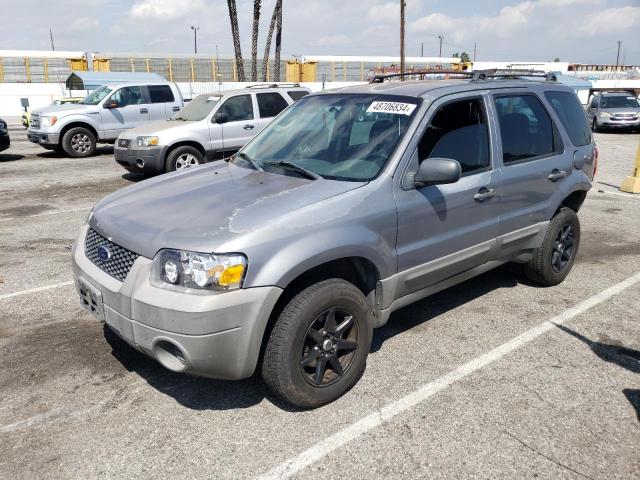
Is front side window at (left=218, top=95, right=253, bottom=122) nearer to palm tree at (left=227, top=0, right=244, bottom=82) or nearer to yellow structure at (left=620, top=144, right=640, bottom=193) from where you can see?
yellow structure at (left=620, top=144, right=640, bottom=193)

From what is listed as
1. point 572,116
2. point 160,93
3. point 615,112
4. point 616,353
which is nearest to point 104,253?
point 616,353

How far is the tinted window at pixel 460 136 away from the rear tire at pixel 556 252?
120 cm

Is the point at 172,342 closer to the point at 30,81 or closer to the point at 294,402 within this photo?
the point at 294,402

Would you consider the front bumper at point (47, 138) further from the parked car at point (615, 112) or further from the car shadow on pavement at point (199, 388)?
the parked car at point (615, 112)

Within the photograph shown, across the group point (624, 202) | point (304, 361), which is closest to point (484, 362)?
point (304, 361)

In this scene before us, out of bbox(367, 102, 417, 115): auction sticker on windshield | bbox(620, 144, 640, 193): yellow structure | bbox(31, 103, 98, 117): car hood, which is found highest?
bbox(367, 102, 417, 115): auction sticker on windshield

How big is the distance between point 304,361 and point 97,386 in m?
1.34

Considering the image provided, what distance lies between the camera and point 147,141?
10.1 meters

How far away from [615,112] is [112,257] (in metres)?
22.8

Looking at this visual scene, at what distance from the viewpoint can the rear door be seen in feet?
13.6

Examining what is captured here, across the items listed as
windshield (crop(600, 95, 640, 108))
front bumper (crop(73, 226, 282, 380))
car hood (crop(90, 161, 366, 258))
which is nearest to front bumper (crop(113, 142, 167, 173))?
car hood (crop(90, 161, 366, 258))

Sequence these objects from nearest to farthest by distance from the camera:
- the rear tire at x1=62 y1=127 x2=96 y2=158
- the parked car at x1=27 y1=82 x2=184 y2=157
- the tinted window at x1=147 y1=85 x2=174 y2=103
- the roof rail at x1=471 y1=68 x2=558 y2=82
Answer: the roof rail at x1=471 y1=68 x2=558 y2=82
the parked car at x1=27 y1=82 x2=184 y2=157
the rear tire at x1=62 y1=127 x2=96 y2=158
the tinted window at x1=147 y1=85 x2=174 y2=103

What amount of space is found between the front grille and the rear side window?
3732mm

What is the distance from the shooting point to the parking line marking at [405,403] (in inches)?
106
